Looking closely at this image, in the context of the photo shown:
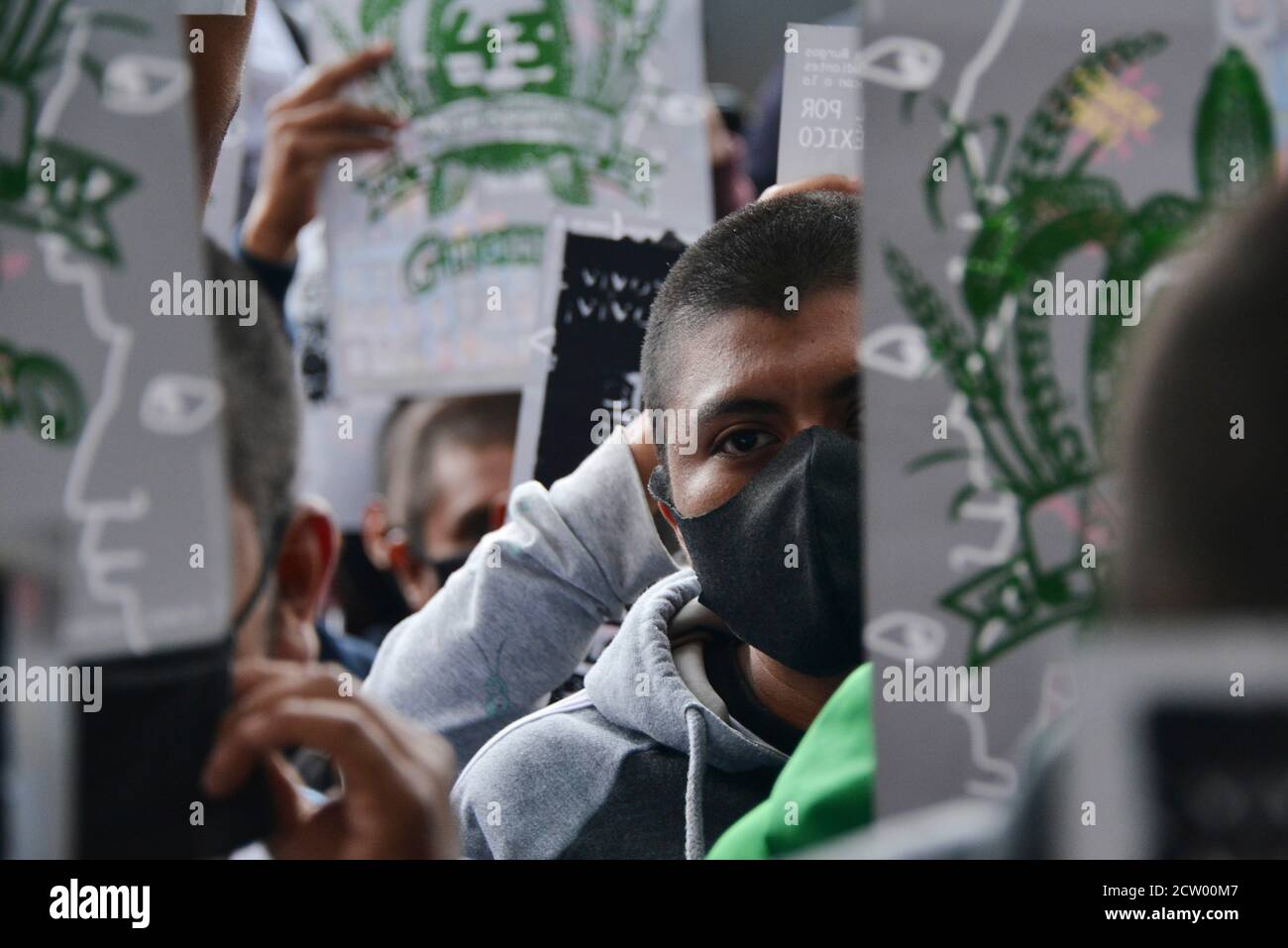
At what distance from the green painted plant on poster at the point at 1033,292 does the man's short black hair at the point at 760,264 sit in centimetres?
45

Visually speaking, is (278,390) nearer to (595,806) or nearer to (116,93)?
(116,93)

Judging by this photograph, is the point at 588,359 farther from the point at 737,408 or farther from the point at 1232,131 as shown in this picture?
the point at 1232,131

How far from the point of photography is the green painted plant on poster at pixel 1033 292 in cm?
138

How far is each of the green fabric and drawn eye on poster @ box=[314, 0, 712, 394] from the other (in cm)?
91

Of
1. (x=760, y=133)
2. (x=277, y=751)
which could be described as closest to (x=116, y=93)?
(x=277, y=751)

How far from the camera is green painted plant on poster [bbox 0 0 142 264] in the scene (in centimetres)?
136

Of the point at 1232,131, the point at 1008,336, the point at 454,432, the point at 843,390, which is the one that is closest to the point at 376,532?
the point at 454,432

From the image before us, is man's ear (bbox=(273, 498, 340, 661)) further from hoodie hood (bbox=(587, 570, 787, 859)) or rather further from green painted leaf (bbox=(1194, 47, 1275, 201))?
green painted leaf (bbox=(1194, 47, 1275, 201))

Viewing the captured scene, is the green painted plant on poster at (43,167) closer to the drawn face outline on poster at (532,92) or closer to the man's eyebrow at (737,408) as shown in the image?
the man's eyebrow at (737,408)

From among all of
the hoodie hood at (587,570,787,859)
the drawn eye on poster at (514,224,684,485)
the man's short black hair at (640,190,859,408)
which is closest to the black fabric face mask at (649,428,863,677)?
the hoodie hood at (587,570,787,859)

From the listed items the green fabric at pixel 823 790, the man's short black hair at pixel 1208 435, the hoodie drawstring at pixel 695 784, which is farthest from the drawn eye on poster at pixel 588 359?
the man's short black hair at pixel 1208 435

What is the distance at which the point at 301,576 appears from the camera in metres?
1.63
